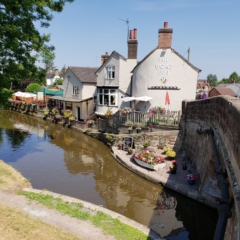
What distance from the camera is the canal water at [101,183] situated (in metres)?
9.94

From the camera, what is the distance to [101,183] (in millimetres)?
13750

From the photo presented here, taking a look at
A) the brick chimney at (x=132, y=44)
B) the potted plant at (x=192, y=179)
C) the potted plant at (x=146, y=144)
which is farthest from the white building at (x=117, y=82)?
the potted plant at (x=192, y=179)

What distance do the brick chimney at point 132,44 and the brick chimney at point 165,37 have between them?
156 inches

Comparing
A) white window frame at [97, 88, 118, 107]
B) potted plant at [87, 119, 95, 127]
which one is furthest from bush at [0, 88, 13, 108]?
white window frame at [97, 88, 118, 107]

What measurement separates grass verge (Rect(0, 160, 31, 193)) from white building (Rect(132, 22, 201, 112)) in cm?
1442

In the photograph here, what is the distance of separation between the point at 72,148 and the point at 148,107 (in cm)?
826

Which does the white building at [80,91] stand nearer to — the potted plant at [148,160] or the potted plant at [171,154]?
the potted plant at [148,160]

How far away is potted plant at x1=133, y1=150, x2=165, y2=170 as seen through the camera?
14417mm

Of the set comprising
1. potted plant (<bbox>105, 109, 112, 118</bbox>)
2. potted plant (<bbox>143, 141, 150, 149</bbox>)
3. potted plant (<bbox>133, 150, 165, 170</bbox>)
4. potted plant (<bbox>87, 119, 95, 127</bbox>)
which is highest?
potted plant (<bbox>105, 109, 112, 118</bbox>)

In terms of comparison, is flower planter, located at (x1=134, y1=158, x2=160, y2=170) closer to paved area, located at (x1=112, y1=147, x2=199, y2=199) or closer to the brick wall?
paved area, located at (x1=112, y1=147, x2=199, y2=199)

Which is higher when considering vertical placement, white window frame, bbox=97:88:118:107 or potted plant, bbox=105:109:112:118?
white window frame, bbox=97:88:118:107

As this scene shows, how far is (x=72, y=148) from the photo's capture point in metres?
21.1

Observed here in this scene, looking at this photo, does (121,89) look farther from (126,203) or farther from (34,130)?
(126,203)

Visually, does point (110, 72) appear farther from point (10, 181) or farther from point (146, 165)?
point (10, 181)
